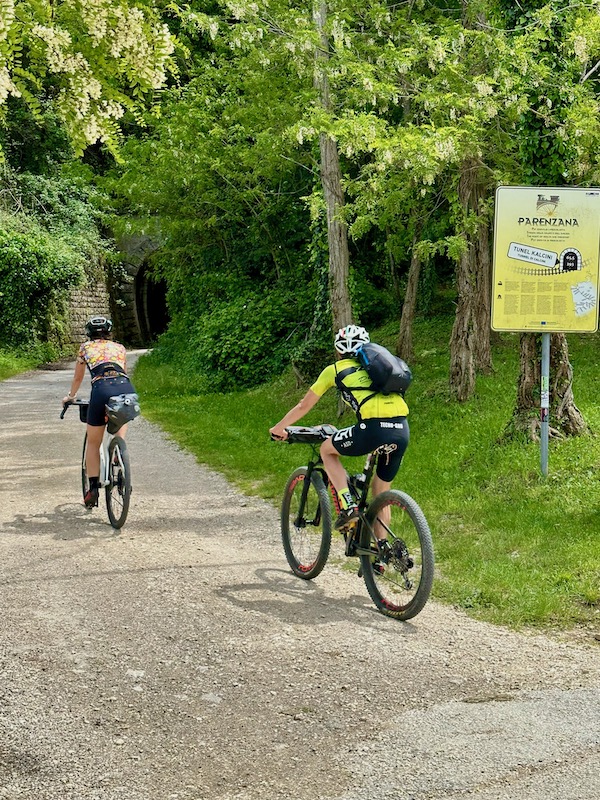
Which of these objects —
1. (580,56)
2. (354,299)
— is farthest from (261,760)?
(354,299)

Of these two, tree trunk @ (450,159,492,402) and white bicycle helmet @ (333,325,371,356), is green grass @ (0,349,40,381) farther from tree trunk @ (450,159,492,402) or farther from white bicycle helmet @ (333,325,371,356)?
white bicycle helmet @ (333,325,371,356)

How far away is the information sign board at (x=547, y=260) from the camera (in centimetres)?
926

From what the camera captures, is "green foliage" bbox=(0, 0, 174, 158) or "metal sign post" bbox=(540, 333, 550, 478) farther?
"metal sign post" bbox=(540, 333, 550, 478)

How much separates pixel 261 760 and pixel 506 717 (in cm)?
127

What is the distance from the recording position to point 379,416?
20.5 feet

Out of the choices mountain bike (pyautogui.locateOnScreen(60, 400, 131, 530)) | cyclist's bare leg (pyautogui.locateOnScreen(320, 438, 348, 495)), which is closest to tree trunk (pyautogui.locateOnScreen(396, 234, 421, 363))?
mountain bike (pyautogui.locateOnScreen(60, 400, 131, 530))

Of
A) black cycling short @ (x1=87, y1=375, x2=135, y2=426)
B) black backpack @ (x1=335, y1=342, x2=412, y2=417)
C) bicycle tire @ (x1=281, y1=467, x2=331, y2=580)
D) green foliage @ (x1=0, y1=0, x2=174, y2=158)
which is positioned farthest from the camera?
black cycling short @ (x1=87, y1=375, x2=135, y2=426)

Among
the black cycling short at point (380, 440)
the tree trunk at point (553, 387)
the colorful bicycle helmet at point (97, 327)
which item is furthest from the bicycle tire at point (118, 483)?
the tree trunk at point (553, 387)

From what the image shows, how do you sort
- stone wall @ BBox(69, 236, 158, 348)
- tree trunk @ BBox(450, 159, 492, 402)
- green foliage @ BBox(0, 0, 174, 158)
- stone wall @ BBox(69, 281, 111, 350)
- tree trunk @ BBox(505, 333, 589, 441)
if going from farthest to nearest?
stone wall @ BBox(69, 236, 158, 348)
stone wall @ BBox(69, 281, 111, 350)
tree trunk @ BBox(450, 159, 492, 402)
tree trunk @ BBox(505, 333, 589, 441)
green foliage @ BBox(0, 0, 174, 158)

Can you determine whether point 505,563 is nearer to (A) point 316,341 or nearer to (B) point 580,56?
(B) point 580,56

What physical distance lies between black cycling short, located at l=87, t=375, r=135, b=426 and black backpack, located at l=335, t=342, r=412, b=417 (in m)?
3.10

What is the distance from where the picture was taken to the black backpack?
6.13 meters

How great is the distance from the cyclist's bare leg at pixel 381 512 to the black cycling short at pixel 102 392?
308 cm

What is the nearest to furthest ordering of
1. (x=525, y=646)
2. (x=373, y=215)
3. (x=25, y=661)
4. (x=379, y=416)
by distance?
(x=25, y=661) → (x=525, y=646) → (x=379, y=416) → (x=373, y=215)
